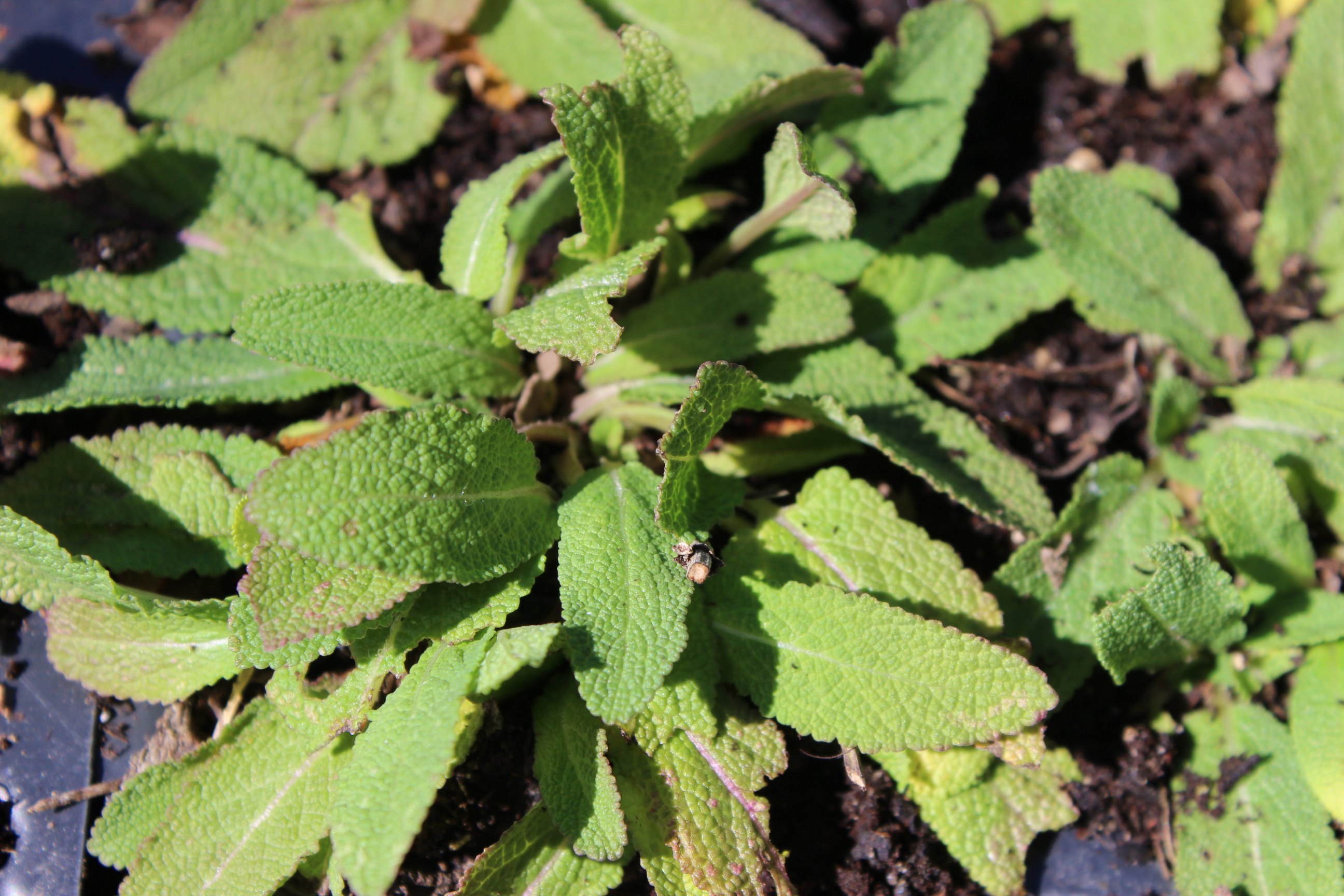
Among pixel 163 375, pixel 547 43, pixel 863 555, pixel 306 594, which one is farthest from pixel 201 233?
pixel 863 555

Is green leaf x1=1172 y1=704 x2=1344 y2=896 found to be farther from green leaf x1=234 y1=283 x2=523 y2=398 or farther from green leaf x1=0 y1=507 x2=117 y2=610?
green leaf x1=0 y1=507 x2=117 y2=610

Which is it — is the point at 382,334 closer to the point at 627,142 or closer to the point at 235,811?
the point at 627,142

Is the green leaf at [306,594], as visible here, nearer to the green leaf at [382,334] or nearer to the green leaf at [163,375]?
the green leaf at [382,334]

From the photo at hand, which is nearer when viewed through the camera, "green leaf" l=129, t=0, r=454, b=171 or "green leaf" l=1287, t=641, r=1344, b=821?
"green leaf" l=1287, t=641, r=1344, b=821

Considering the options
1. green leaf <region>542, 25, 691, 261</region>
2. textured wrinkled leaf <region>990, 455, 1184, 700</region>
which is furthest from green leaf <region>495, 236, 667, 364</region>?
textured wrinkled leaf <region>990, 455, 1184, 700</region>

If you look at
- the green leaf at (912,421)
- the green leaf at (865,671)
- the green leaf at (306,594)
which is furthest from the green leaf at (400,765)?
the green leaf at (912,421)

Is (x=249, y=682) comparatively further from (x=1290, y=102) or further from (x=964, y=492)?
(x=1290, y=102)
